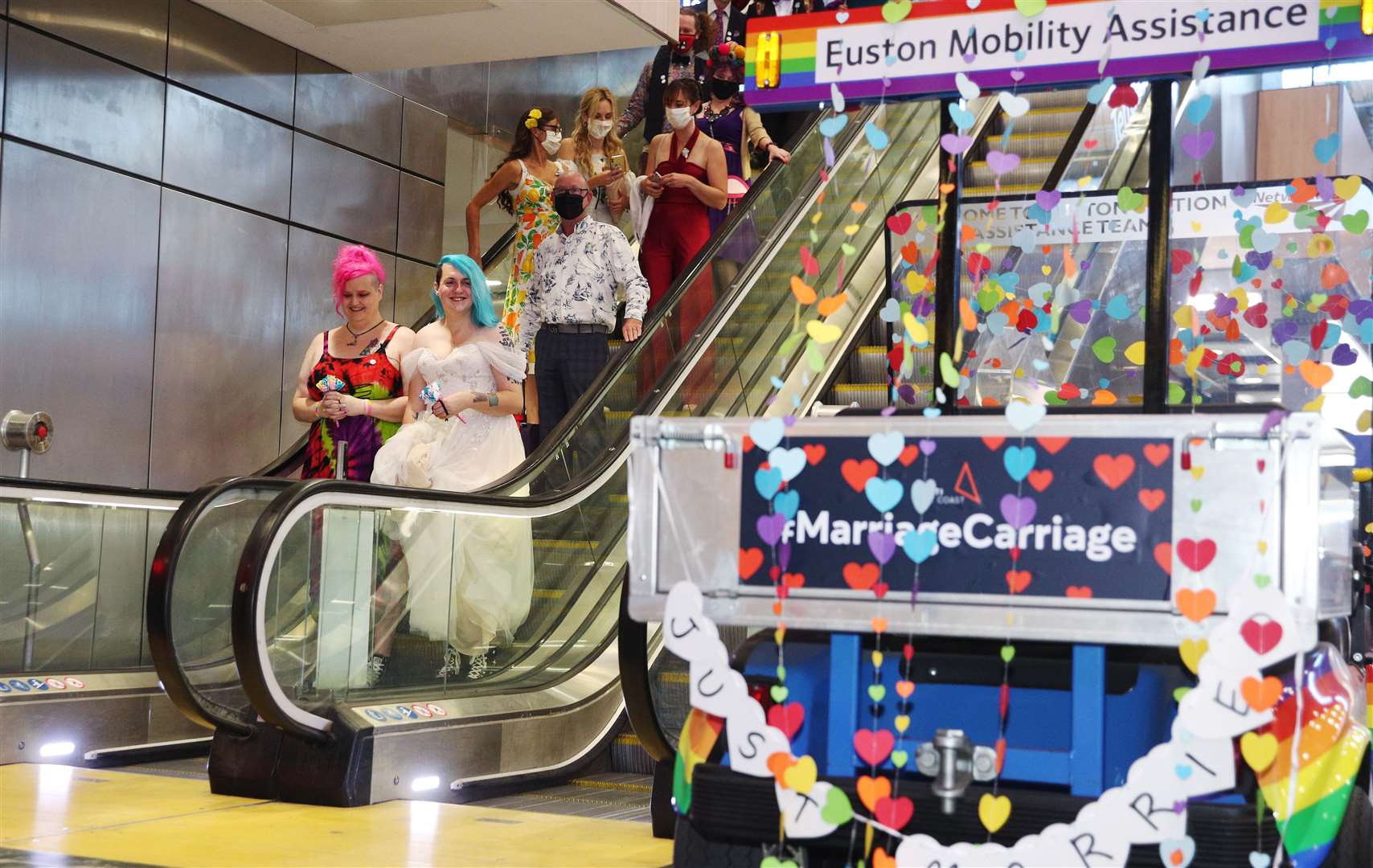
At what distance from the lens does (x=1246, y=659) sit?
101 inches

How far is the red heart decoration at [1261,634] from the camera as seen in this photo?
255 cm

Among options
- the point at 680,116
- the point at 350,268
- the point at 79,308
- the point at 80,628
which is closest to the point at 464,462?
the point at 350,268

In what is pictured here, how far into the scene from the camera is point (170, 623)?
5.66 metres

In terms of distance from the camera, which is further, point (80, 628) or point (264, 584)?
point (80, 628)

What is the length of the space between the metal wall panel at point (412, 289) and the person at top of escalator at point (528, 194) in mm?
2130

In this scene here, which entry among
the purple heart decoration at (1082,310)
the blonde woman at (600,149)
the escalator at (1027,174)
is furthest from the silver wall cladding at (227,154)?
the purple heart decoration at (1082,310)

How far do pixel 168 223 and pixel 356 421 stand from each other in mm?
3381

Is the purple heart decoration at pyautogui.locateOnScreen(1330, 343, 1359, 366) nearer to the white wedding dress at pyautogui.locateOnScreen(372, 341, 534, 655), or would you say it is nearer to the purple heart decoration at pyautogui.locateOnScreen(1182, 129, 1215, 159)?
the purple heart decoration at pyautogui.locateOnScreen(1182, 129, 1215, 159)

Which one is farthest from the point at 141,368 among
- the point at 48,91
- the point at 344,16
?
the point at 344,16

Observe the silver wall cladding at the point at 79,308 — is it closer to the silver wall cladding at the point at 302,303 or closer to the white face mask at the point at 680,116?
the silver wall cladding at the point at 302,303

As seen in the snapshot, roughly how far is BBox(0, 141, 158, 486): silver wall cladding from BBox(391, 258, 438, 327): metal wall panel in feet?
8.12

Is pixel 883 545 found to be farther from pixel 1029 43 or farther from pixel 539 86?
pixel 539 86

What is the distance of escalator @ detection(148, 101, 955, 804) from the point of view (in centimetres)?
536

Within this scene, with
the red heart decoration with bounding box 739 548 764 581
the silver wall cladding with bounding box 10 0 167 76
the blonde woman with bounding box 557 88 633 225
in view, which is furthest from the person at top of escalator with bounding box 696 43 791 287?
the red heart decoration with bounding box 739 548 764 581
